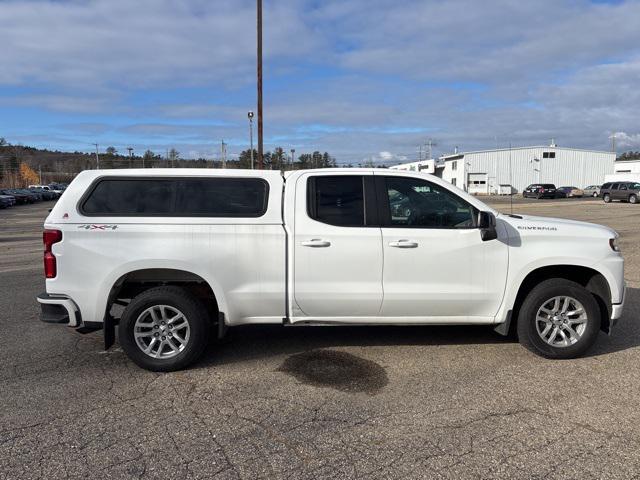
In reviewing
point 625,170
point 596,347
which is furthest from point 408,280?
point 625,170

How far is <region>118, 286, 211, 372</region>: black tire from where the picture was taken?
4672mm

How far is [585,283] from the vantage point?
5.26 m

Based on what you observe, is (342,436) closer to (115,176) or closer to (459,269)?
(459,269)

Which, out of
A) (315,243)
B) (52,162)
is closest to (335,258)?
(315,243)

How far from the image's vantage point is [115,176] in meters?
4.82

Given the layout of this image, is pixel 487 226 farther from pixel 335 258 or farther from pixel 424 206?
pixel 335 258

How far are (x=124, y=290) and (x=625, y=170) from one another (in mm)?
81912

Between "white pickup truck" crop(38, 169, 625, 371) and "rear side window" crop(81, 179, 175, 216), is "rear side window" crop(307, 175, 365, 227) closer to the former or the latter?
"white pickup truck" crop(38, 169, 625, 371)

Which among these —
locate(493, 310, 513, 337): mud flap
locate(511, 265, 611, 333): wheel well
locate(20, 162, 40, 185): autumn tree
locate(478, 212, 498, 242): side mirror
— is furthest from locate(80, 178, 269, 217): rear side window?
locate(20, 162, 40, 185): autumn tree

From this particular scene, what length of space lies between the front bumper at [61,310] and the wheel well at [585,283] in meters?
4.21

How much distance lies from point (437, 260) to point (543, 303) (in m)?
1.13

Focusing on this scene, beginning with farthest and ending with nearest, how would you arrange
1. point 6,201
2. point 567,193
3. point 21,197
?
1. point 567,193
2. point 21,197
3. point 6,201

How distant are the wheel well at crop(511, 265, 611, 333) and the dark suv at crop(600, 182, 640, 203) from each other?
A: 4301cm

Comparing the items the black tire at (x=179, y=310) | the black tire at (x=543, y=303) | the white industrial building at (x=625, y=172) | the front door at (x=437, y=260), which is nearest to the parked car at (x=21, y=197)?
the black tire at (x=179, y=310)
